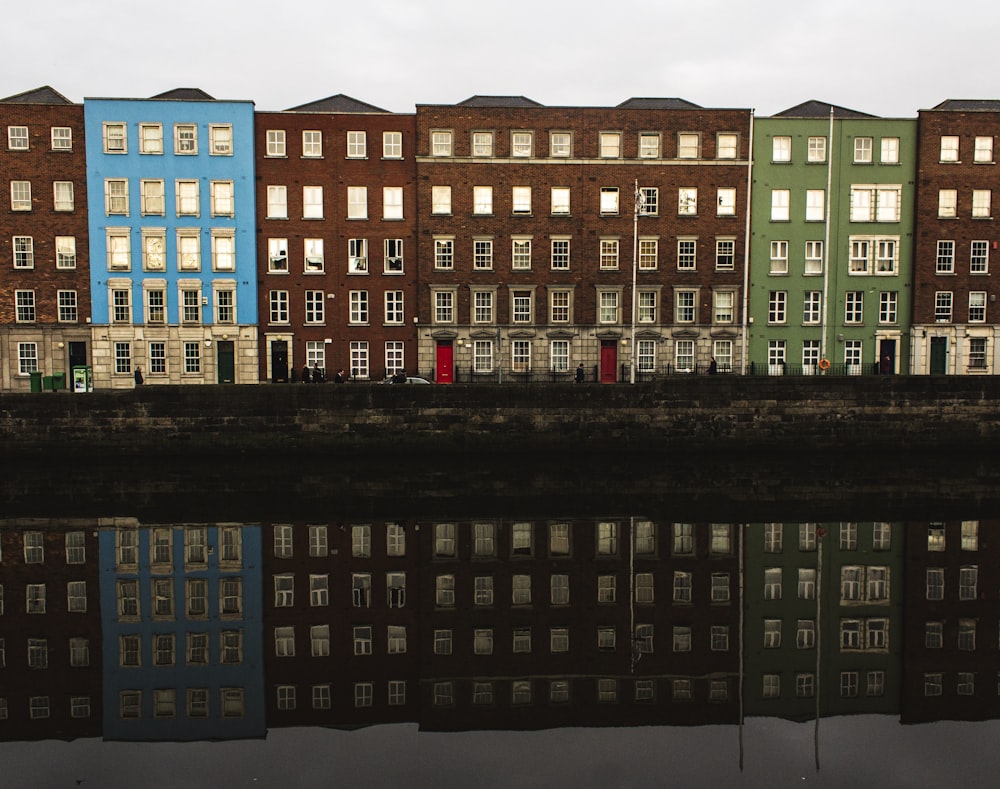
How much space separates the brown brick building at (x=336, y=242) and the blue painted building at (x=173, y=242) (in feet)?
3.83

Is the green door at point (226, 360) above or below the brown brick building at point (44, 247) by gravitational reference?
below

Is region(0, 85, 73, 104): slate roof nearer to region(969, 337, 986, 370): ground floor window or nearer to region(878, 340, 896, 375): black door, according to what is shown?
region(878, 340, 896, 375): black door

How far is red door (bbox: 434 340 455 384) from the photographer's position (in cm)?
4659

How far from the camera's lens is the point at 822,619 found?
1328 centimetres

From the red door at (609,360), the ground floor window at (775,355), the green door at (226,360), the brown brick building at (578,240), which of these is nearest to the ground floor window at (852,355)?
the ground floor window at (775,355)

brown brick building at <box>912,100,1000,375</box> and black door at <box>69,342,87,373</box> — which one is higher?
brown brick building at <box>912,100,1000,375</box>

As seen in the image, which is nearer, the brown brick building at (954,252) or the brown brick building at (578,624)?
the brown brick building at (578,624)

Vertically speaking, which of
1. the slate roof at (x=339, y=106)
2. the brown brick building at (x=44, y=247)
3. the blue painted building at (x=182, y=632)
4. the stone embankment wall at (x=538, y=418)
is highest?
the slate roof at (x=339, y=106)

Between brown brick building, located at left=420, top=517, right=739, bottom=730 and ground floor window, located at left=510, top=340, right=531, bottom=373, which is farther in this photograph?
ground floor window, located at left=510, top=340, right=531, bottom=373

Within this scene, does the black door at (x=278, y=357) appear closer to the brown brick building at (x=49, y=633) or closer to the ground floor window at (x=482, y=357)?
the ground floor window at (x=482, y=357)

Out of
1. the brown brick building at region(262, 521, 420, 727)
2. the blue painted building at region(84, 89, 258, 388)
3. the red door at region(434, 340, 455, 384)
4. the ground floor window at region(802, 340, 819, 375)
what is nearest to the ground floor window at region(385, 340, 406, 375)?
the red door at region(434, 340, 455, 384)

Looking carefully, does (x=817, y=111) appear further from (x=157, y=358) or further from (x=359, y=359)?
(x=157, y=358)

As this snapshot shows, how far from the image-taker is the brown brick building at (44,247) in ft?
146

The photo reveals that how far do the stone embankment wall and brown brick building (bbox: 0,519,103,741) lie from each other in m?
11.1
